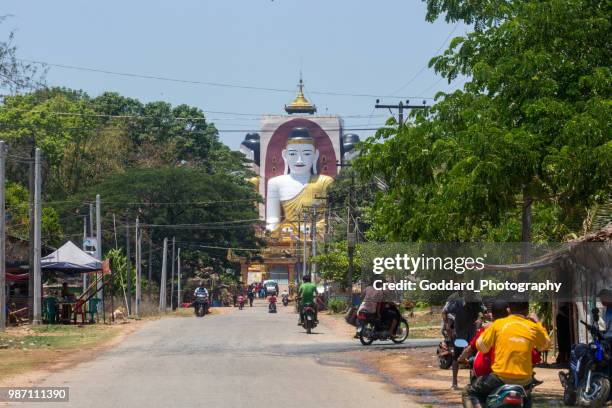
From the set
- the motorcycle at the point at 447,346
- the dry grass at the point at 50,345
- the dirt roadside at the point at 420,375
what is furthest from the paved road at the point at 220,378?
the motorcycle at the point at 447,346

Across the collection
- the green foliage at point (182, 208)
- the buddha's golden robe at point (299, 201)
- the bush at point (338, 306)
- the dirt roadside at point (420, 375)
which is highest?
the buddha's golden robe at point (299, 201)

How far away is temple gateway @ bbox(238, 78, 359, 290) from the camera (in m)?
111

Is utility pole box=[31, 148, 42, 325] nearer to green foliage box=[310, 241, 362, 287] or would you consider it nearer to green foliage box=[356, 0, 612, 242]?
green foliage box=[356, 0, 612, 242]

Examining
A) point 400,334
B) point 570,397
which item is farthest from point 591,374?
point 400,334

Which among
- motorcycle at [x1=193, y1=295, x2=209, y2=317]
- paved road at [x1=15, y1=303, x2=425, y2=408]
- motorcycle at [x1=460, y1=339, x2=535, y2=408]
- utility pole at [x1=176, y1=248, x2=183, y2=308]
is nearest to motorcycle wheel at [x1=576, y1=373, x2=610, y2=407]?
paved road at [x1=15, y1=303, x2=425, y2=408]

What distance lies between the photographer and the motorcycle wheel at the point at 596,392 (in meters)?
12.8

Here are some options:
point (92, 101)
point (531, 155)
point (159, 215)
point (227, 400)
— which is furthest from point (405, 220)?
point (92, 101)

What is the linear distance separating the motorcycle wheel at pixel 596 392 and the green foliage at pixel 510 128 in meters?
2.47

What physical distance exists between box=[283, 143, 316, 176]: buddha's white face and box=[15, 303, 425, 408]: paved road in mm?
87763

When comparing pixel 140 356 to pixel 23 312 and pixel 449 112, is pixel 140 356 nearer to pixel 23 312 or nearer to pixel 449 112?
pixel 449 112

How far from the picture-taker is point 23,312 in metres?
35.2

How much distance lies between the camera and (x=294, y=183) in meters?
114

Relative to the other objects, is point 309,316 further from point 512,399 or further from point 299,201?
point 299,201

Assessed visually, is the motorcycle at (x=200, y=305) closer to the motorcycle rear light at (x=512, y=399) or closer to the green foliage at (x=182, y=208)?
the green foliage at (x=182, y=208)
